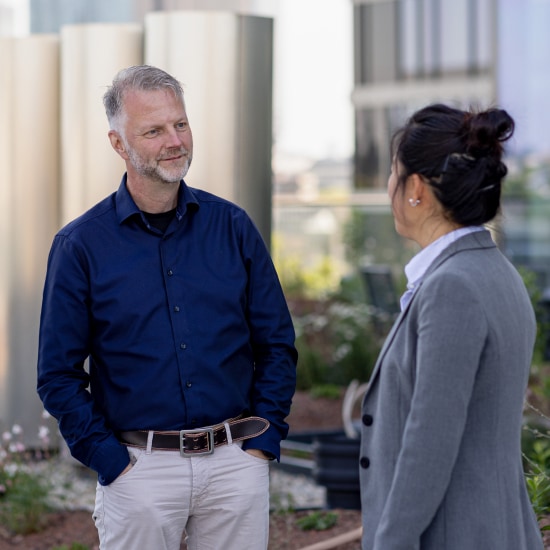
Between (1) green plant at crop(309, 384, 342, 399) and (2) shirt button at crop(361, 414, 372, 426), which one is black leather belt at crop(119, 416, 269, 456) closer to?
(2) shirt button at crop(361, 414, 372, 426)

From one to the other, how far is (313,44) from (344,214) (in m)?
3.22

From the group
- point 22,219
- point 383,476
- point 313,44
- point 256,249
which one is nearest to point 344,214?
point 313,44

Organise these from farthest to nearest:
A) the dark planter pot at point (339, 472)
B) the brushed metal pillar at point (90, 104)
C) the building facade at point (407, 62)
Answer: the building facade at point (407, 62) → the brushed metal pillar at point (90, 104) → the dark planter pot at point (339, 472)

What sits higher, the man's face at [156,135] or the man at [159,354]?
the man's face at [156,135]

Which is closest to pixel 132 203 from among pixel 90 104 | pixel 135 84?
pixel 135 84

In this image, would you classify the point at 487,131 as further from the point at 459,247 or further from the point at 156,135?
the point at 156,135

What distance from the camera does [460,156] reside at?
222 centimetres

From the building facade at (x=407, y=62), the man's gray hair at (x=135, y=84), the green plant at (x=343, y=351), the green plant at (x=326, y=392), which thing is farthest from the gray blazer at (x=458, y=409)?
the building facade at (x=407, y=62)

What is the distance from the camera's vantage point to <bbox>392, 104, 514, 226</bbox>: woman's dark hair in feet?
7.29

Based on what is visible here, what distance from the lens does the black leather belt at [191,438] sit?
2.88 meters

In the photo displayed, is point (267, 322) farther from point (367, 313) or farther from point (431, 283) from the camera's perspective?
point (367, 313)

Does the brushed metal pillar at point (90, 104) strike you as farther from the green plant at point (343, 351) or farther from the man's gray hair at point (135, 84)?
the green plant at point (343, 351)

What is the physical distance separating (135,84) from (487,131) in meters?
1.13

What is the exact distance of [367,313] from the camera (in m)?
9.41
